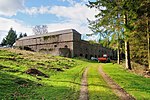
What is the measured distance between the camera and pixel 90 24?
1303 inches

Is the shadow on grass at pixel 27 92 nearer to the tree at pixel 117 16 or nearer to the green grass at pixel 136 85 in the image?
the green grass at pixel 136 85

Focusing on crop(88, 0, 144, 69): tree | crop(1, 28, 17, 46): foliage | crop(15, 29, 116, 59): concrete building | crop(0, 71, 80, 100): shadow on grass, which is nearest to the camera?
crop(0, 71, 80, 100): shadow on grass

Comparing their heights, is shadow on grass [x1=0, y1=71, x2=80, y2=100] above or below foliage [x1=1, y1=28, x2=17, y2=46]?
below

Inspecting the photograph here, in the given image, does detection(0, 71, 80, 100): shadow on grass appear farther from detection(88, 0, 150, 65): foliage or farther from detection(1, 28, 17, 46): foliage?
detection(1, 28, 17, 46): foliage

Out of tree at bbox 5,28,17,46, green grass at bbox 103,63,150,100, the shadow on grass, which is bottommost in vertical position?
green grass at bbox 103,63,150,100

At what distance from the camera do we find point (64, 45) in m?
77.5

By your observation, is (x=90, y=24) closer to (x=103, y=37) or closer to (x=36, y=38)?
(x=103, y=37)

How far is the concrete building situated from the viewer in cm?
7419

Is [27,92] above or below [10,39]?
below

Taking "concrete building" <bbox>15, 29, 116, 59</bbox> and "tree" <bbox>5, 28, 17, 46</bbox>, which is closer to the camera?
"concrete building" <bbox>15, 29, 116, 59</bbox>

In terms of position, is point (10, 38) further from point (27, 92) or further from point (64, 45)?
point (27, 92)

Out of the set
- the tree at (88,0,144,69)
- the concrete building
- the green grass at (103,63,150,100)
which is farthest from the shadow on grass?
the concrete building

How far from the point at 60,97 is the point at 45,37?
71.4 m

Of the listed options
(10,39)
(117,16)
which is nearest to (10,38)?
(10,39)
